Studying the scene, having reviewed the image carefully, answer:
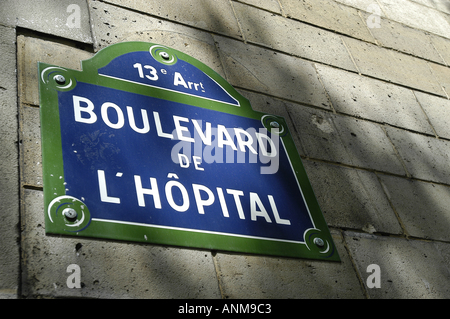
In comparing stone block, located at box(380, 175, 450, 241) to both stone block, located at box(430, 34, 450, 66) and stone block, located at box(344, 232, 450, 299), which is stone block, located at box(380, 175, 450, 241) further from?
stone block, located at box(430, 34, 450, 66)

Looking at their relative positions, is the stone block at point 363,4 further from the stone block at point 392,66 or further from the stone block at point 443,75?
the stone block at point 443,75

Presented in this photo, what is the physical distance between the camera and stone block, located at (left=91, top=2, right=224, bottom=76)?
201 centimetres

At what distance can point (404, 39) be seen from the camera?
3.28 meters

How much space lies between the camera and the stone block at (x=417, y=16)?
3454mm

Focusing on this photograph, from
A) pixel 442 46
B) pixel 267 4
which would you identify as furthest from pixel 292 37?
pixel 442 46

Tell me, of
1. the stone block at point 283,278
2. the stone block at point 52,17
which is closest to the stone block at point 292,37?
the stone block at point 52,17

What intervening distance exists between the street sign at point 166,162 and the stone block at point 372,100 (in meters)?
0.68

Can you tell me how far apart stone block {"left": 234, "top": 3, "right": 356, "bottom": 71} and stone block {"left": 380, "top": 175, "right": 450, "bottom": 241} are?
87cm

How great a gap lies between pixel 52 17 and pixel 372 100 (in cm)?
188

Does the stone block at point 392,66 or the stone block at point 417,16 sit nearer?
the stone block at point 392,66

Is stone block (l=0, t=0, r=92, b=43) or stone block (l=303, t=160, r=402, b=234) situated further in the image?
stone block (l=303, t=160, r=402, b=234)

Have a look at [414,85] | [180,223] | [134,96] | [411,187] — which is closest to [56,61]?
[134,96]

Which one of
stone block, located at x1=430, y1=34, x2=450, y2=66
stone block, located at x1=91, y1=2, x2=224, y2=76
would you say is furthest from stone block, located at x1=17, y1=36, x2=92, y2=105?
stone block, located at x1=430, y1=34, x2=450, y2=66

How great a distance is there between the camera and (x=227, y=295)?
1475 millimetres
